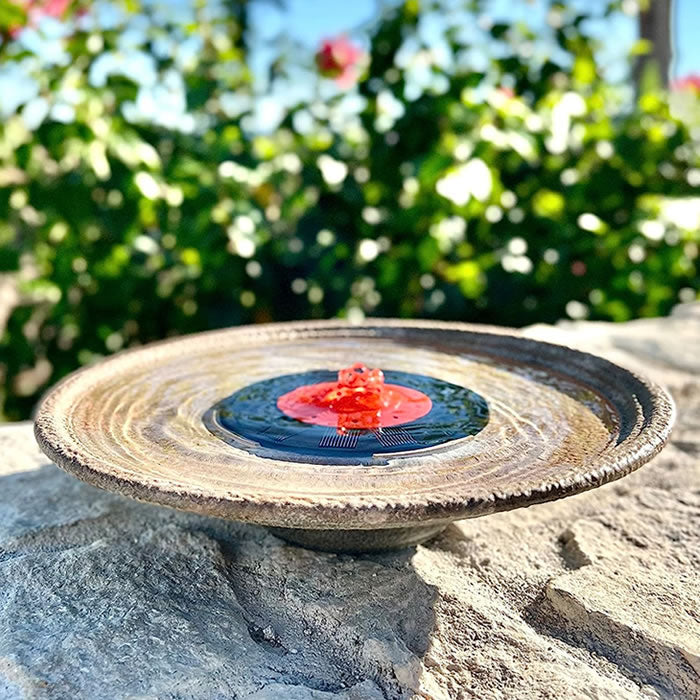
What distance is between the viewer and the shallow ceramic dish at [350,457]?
107cm

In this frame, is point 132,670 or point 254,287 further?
point 254,287

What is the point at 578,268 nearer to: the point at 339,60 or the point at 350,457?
the point at 339,60

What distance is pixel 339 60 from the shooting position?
346 cm

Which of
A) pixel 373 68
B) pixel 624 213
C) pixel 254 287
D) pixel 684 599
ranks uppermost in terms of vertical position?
pixel 373 68

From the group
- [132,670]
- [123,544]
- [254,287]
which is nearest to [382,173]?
[254,287]

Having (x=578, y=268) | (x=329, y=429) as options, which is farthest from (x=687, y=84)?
(x=329, y=429)

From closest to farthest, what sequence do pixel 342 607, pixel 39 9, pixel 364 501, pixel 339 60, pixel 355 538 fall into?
1. pixel 364 501
2. pixel 342 607
3. pixel 355 538
4. pixel 39 9
5. pixel 339 60

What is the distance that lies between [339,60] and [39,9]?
116 cm

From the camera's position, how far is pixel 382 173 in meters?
3.33

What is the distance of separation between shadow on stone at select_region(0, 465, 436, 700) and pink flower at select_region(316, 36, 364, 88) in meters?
2.41

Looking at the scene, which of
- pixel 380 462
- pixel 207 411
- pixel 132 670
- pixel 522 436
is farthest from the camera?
pixel 207 411

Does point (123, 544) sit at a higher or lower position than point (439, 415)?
lower

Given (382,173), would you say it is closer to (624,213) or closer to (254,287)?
(254,287)

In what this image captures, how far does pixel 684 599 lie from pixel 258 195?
99.3 inches
